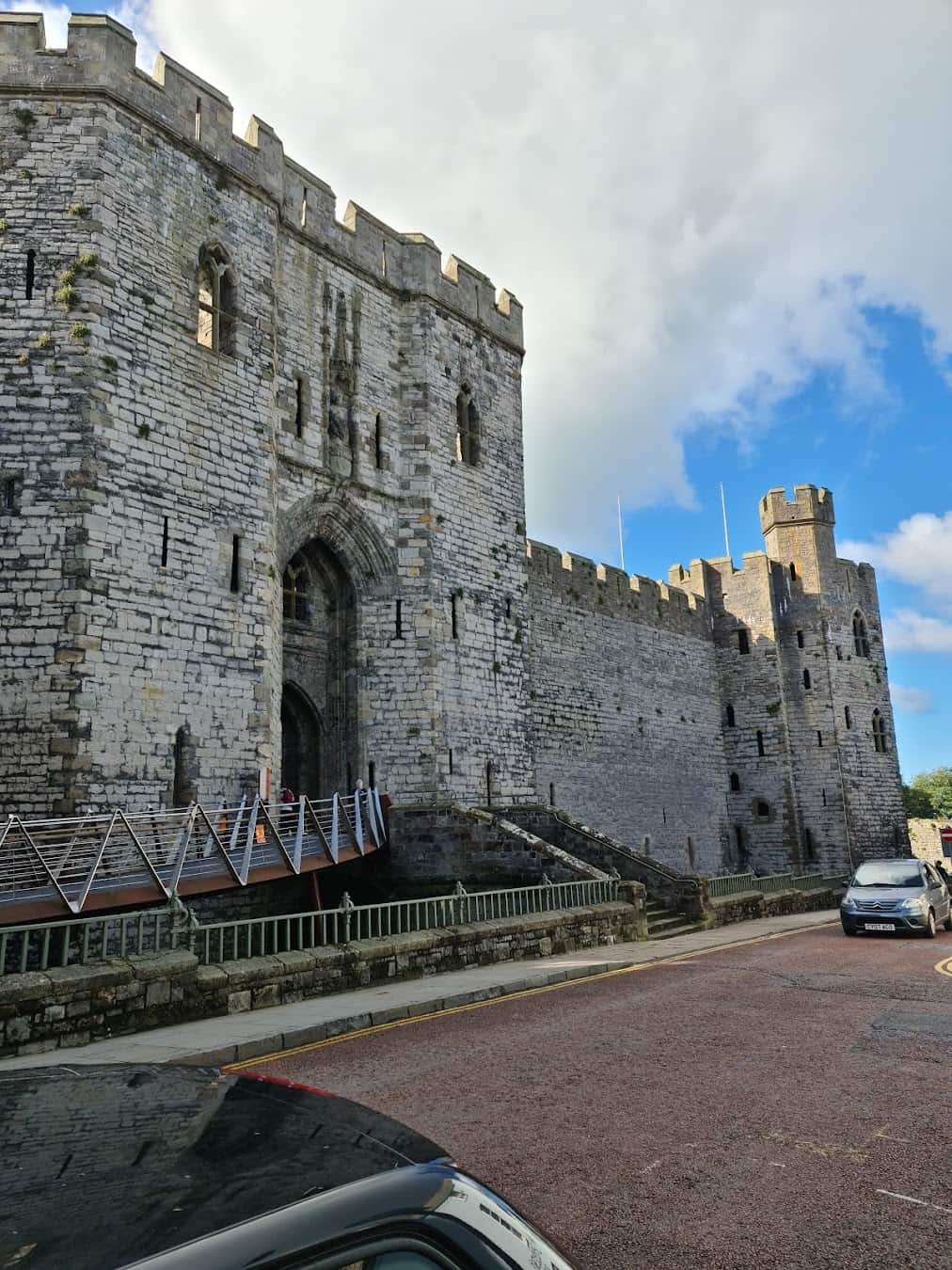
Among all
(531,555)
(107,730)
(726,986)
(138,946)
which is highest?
(531,555)

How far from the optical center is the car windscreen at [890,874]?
1406 centimetres

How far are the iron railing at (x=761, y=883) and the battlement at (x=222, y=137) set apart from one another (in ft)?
43.7

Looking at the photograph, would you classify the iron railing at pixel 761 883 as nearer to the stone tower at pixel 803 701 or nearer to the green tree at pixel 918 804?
the stone tower at pixel 803 701

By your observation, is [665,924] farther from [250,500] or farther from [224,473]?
[224,473]

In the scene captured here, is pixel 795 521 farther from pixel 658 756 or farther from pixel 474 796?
pixel 474 796

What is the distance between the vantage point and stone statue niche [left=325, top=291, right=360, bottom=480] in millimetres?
17734

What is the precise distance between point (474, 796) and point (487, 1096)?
42.4 ft

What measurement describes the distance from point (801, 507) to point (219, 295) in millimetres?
24134

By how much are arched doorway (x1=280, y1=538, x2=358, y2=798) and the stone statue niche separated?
5.54ft

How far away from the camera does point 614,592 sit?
Result: 93.2 ft

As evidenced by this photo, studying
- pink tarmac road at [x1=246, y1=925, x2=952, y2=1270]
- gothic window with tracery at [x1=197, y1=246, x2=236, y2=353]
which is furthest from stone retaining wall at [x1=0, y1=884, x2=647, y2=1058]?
gothic window with tracery at [x1=197, y1=246, x2=236, y2=353]

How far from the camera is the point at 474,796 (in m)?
18.3

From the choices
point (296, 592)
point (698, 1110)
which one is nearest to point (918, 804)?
point (296, 592)

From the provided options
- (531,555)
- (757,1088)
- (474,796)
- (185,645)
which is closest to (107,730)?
(185,645)
